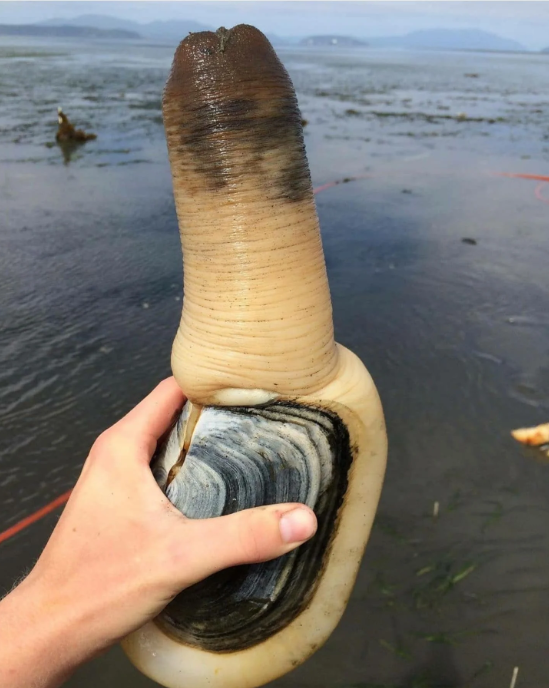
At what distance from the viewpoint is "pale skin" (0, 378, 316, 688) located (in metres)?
1.23

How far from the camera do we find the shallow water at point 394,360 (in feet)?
8.16

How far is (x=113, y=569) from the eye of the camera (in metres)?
1.28

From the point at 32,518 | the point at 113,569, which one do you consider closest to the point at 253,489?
the point at 113,569

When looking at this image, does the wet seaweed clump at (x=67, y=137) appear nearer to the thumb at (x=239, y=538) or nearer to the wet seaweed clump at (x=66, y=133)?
the wet seaweed clump at (x=66, y=133)

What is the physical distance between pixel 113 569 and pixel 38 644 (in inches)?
9.0

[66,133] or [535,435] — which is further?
[66,133]

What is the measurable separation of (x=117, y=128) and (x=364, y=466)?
15456 millimetres

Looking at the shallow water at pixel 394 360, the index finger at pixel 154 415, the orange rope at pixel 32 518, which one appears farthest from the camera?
the orange rope at pixel 32 518

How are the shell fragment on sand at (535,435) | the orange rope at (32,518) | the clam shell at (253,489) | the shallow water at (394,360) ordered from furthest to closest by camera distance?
the shell fragment on sand at (535,435) < the orange rope at (32,518) < the shallow water at (394,360) < the clam shell at (253,489)

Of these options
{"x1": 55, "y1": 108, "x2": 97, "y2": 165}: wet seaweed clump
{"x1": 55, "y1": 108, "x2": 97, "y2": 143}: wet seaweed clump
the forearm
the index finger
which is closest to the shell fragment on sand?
the index finger

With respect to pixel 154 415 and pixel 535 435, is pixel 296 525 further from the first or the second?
pixel 535 435

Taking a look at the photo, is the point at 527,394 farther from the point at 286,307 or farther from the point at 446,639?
the point at 286,307

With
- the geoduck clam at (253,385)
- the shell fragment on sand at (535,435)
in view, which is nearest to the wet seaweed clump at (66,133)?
the shell fragment on sand at (535,435)

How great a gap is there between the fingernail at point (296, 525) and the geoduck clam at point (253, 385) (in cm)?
17
